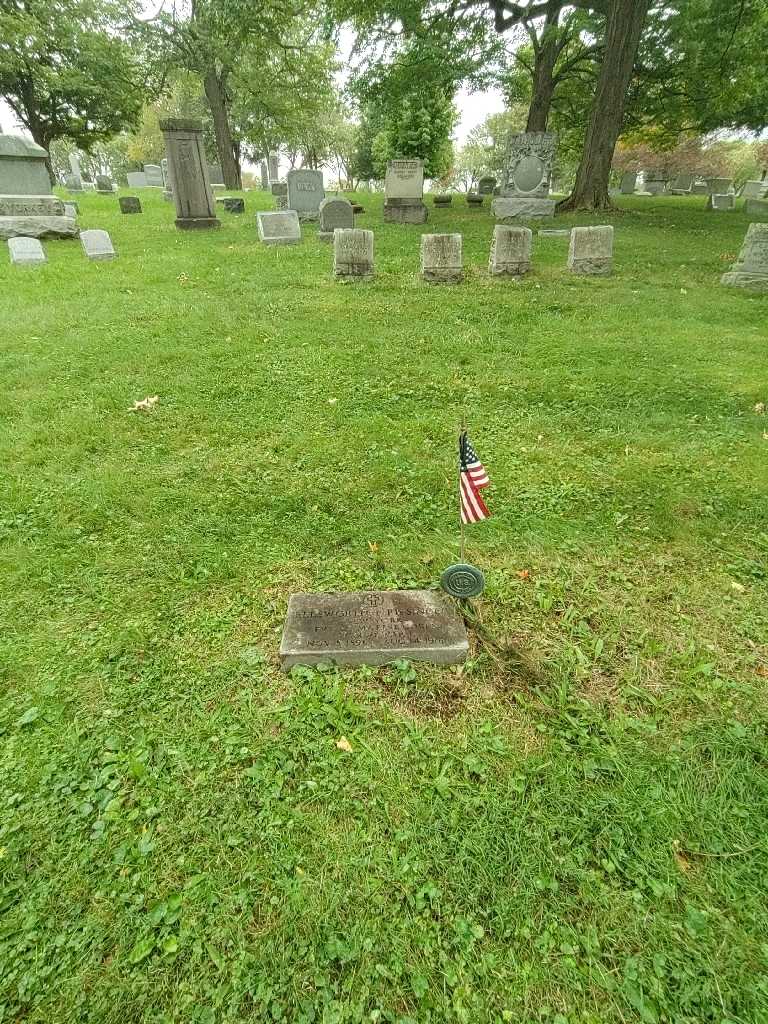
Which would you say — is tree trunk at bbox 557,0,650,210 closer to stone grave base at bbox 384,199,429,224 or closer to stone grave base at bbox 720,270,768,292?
stone grave base at bbox 384,199,429,224

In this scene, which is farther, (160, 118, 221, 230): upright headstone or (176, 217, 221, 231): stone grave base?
(176, 217, 221, 231): stone grave base

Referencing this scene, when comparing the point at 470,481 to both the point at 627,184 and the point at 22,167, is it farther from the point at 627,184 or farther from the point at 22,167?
the point at 627,184

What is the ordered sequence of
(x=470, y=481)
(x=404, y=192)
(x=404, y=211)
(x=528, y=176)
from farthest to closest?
(x=528, y=176)
(x=404, y=211)
(x=404, y=192)
(x=470, y=481)

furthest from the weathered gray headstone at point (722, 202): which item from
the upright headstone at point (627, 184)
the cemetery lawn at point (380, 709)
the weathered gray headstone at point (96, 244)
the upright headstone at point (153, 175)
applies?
the upright headstone at point (153, 175)

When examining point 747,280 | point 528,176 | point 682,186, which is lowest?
point 747,280

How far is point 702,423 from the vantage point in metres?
5.19

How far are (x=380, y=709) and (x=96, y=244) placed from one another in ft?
40.1

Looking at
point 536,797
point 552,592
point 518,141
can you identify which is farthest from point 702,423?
point 518,141

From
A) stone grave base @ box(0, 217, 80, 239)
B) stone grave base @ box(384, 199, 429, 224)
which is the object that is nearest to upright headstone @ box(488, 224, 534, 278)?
stone grave base @ box(384, 199, 429, 224)

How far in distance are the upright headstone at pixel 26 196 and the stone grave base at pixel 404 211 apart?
28.4 ft

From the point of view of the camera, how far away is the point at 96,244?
36.0 ft

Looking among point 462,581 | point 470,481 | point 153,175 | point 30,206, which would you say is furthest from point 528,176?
point 153,175

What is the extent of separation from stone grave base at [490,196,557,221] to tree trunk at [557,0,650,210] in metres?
1.14

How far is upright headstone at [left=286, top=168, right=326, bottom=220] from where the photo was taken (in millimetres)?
15609
